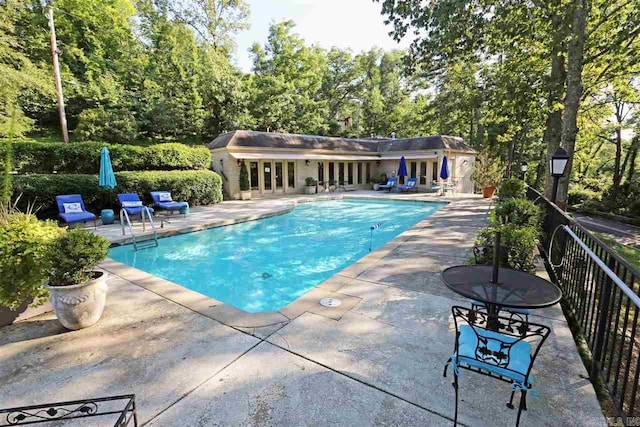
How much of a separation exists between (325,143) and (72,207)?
14486 millimetres

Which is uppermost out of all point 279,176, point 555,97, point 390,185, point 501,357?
point 555,97

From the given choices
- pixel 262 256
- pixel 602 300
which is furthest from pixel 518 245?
pixel 262 256

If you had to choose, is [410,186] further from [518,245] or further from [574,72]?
[518,245]

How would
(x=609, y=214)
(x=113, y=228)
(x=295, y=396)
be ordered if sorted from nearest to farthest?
(x=295, y=396)
(x=113, y=228)
(x=609, y=214)

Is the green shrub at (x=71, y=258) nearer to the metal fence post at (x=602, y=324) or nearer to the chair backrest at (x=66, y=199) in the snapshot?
the metal fence post at (x=602, y=324)

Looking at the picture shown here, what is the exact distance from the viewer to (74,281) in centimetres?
330

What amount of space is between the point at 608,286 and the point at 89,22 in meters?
32.9

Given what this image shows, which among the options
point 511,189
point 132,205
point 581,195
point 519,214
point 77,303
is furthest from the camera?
point 581,195

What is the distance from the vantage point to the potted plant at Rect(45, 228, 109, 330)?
3215mm

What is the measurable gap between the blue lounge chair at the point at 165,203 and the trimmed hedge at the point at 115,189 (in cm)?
75

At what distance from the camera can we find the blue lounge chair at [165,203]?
1062 cm

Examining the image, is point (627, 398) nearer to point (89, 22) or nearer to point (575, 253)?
point (575, 253)

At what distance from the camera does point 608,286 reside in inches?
92.6

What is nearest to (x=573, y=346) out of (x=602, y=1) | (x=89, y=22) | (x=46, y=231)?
(x=46, y=231)
